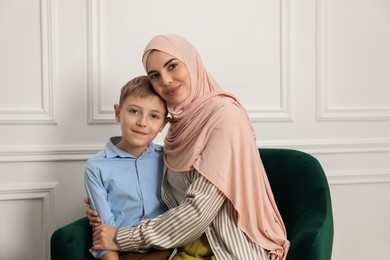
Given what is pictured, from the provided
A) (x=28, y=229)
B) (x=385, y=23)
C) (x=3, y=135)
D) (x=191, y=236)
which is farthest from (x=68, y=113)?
(x=385, y=23)

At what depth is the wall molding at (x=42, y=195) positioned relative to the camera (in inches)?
89.1

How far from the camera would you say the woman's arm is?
1530mm

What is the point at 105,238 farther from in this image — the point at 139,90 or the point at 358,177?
the point at 358,177

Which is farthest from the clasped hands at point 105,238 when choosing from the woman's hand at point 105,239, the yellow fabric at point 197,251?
the yellow fabric at point 197,251

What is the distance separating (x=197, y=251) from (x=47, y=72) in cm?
125

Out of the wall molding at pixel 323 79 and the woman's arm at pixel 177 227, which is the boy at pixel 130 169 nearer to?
the woman's arm at pixel 177 227

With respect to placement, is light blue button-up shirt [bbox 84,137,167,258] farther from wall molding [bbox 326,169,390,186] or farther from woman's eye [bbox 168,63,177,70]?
wall molding [bbox 326,169,390,186]

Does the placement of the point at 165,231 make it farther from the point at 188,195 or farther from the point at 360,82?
the point at 360,82

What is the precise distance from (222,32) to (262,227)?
50.0 inches

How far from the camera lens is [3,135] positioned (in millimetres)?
2250

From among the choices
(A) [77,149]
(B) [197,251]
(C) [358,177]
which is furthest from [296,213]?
(A) [77,149]

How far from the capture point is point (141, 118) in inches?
69.4

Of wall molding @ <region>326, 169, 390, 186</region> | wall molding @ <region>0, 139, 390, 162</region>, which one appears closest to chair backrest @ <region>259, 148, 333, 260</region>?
wall molding @ <region>0, 139, 390, 162</region>

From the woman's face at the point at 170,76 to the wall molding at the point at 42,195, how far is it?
0.95 meters
